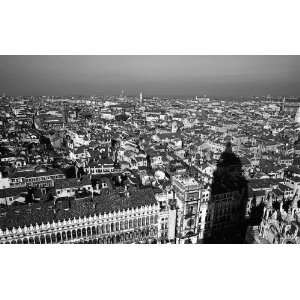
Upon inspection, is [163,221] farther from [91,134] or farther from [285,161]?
[91,134]

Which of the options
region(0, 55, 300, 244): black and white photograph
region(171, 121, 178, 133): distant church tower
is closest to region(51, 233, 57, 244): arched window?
region(0, 55, 300, 244): black and white photograph

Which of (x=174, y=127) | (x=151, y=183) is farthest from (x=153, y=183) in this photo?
(x=174, y=127)

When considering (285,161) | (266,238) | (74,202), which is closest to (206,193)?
(266,238)

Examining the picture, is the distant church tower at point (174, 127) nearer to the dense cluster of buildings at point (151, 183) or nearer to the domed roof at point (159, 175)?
the dense cluster of buildings at point (151, 183)

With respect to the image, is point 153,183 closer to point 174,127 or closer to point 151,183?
point 151,183

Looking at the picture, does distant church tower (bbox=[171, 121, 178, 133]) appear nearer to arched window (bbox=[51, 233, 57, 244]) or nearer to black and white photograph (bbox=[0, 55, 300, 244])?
black and white photograph (bbox=[0, 55, 300, 244])
